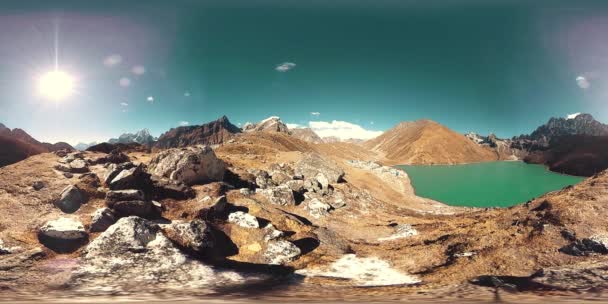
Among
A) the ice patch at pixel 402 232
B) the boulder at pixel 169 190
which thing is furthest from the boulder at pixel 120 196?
the ice patch at pixel 402 232

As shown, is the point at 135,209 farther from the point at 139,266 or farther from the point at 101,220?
the point at 139,266

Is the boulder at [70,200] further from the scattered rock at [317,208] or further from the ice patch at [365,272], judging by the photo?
the scattered rock at [317,208]

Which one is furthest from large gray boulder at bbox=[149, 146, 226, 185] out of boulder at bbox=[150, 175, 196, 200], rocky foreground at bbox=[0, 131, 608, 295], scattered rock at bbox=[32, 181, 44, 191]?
scattered rock at bbox=[32, 181, 44, 191]

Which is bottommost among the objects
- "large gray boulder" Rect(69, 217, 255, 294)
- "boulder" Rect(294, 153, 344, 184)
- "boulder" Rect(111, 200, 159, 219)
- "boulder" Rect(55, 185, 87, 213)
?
"large gray boulder" Rect(69, 217, 255, 294)

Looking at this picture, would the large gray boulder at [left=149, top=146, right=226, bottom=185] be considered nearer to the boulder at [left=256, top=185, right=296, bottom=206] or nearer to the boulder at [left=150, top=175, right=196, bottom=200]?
the boulder at [left=150, top=175, right=196, bottom=200]

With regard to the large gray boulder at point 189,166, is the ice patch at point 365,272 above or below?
below

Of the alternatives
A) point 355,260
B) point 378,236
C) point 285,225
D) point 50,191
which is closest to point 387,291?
point 355,260

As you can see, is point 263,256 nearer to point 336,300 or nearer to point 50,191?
point 336,300
